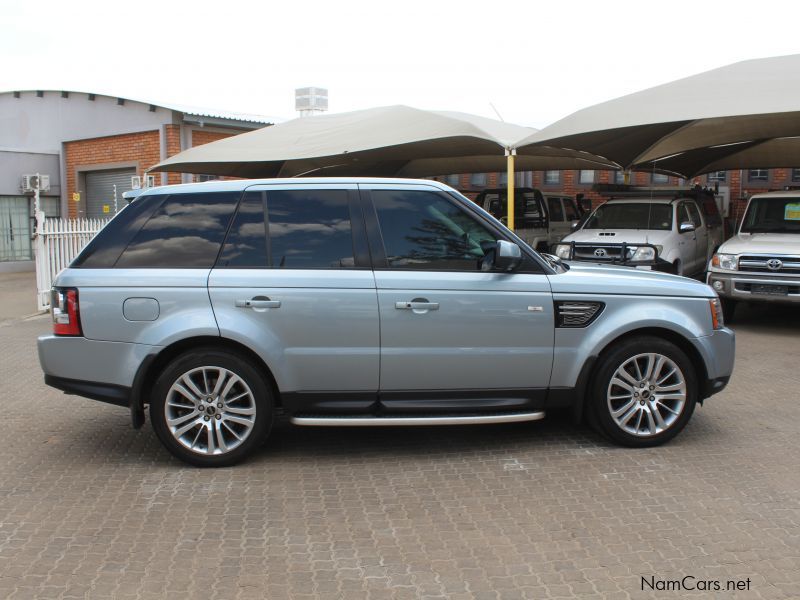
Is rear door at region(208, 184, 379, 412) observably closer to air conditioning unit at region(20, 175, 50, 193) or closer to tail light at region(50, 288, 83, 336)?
tail light at region(50, 288, 83, 336)

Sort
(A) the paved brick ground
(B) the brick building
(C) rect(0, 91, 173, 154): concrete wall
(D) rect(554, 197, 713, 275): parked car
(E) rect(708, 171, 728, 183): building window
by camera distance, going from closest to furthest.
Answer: (A) the paved brick ground, (D) rect(554, 197, 713, 275): parked car, (B) the brick building, (C) rect(0, 91, 173, 154): concrete wall, (E) rect(708, 171, 728, 183): building window

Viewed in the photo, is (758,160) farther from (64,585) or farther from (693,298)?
(64,585)

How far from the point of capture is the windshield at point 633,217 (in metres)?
13.1

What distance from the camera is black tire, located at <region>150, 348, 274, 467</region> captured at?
16.4ft

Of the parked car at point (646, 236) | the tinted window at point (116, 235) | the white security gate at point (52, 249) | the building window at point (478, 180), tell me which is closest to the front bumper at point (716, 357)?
the tinted window at point (116, 235)

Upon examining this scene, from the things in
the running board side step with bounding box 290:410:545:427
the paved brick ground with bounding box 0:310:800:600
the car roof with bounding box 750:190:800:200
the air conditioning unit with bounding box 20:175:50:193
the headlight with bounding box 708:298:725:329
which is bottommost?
the paved brick ground with bounding box 0:310:800:600

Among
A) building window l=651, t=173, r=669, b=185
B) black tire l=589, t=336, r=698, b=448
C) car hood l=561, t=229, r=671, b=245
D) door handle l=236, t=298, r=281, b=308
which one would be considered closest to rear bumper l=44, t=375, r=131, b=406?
door handle l=236, t=298, r=281, b=308

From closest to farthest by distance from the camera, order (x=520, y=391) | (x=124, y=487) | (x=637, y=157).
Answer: (x=124, y=487), (x=520, y=391), (x=637, y=157)

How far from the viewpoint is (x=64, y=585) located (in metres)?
3.58

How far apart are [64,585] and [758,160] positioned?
17.8m

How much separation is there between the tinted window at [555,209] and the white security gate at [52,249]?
994 centimetres

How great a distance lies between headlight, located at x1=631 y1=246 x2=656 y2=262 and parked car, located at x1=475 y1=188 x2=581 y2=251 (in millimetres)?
4465

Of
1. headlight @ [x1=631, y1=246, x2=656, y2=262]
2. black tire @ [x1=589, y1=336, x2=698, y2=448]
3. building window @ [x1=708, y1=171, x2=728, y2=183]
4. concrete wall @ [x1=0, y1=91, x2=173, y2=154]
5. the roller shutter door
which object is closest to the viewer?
black tire @ [x1=589, y1=336, x2=698, y2=448]

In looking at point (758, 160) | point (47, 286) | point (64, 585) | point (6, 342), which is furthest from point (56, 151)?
point (64, 585)
